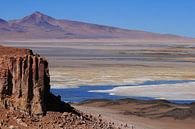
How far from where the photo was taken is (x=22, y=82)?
13.4m

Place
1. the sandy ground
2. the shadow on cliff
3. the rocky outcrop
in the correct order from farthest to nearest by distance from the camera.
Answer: the sandy ground, the shadow on cliff, the rocky outcrop

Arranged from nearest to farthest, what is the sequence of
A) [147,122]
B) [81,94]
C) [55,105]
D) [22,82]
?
[22,82] → [55,105] → [147,122] → [81,94]

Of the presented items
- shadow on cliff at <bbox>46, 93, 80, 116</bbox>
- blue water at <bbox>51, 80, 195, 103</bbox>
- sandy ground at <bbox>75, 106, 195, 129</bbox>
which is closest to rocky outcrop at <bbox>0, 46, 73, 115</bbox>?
shadow on cliff at <bbox>46, 93, 80, 116</bbox>

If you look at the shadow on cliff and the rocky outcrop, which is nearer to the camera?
the rocky outcrop

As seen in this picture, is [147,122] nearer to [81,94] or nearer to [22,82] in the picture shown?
[22,82]

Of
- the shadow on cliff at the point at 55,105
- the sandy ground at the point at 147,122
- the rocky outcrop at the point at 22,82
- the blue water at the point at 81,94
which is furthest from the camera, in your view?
the blue water at the point at 81,94

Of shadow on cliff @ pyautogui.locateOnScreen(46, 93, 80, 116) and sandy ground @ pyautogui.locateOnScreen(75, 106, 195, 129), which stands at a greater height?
shadow on cliff @ pyautogui.locateOnScreen(46, 93, 80, 116)

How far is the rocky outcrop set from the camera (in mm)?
13109

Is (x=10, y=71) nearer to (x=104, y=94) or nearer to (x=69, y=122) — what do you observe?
(x=69, y=122)

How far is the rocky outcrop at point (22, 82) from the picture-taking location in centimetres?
1311

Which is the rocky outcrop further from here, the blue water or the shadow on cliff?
the blue water

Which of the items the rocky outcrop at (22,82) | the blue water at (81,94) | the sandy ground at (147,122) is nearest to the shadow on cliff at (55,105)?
the rocky outcrop at (22,82)

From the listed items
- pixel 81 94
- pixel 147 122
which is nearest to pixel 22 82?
pixel 147 122

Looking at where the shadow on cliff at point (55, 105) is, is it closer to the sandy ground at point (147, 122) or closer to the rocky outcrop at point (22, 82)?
the rocky outcrop at point (22, 82)
